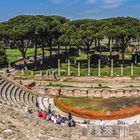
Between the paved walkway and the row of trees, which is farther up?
the row of trees

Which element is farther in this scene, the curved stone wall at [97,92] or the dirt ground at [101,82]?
the dirt ground at [101,82]

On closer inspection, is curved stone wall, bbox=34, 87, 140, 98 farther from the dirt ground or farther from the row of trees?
the row of trees

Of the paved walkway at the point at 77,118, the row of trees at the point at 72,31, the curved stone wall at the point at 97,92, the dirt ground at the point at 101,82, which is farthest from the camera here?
the row of trees at the point at 72,31

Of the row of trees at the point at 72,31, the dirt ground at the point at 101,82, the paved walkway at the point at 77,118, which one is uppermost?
the row of trees at the point at 72,31

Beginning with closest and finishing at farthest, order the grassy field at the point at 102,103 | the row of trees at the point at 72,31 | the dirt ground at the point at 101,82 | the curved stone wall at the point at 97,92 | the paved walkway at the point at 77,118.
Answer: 1. the paved walkway at the point at 77,118
2. the grassy field at the point at 102,103
3. the curved stone wall at the point at 97,92
4. the dirt ground at the point at 101,82
5. the row of trees at the point at 72,31

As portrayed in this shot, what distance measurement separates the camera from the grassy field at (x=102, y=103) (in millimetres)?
52469

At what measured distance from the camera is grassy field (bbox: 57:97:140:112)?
172 feet

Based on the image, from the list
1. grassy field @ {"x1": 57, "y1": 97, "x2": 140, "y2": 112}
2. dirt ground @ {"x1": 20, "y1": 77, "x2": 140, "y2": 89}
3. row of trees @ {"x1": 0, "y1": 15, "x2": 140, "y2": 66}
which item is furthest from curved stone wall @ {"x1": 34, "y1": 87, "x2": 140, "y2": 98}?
row of trees @ {"x1": 0, "y1": 15, "x2": 140, "y2": 66}

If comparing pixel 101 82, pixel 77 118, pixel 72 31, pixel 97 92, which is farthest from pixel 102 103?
pixel 72 31

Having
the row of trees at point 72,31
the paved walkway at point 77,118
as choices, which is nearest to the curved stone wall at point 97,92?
the paved walkway at point 77,118

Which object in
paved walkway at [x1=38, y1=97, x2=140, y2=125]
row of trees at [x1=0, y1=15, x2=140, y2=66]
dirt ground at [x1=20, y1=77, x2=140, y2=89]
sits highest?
row of trees at [x1=0, y1=15, x2=140, y2=66]

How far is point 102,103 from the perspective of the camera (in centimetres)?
5481

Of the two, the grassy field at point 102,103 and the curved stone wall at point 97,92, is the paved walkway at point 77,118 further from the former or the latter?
the curved stone wall at point 97,92

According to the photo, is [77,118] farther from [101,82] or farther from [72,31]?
[72,31]
